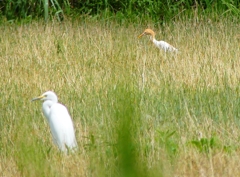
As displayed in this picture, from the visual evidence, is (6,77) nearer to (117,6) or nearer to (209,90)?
(209,90)

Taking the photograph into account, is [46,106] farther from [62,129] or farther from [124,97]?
[124,97]

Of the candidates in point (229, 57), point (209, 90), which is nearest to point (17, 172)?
point (209, 90)

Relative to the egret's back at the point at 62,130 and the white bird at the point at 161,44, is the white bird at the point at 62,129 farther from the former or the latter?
the white bird at the point at 161,44

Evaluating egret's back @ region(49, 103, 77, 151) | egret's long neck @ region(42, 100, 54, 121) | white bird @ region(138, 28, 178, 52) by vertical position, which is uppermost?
white bird @ region(138, 28, 178, 52)

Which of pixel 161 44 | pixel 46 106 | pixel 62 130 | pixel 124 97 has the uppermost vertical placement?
pixel 161 44

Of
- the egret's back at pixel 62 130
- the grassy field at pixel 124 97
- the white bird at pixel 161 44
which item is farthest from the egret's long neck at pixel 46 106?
the white bird at pixel 161 44

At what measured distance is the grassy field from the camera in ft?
9.91

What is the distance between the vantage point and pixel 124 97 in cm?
146

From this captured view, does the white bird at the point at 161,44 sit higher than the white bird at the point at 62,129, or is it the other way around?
the white bird at the point at 161,44

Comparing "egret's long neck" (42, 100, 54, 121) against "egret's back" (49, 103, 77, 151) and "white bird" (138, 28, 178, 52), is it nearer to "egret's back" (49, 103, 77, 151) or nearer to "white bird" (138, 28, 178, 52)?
"egret's back" (49, 103, 77, 151)

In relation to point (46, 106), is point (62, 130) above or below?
below

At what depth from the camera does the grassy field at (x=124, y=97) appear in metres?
3.02

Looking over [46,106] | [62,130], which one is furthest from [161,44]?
[62,130]

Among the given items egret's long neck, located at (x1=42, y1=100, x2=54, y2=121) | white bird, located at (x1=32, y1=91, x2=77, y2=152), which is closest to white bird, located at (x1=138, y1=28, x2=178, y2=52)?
egret's long neck, located at (x1=42, y1=100, x2=54, y2=121)
